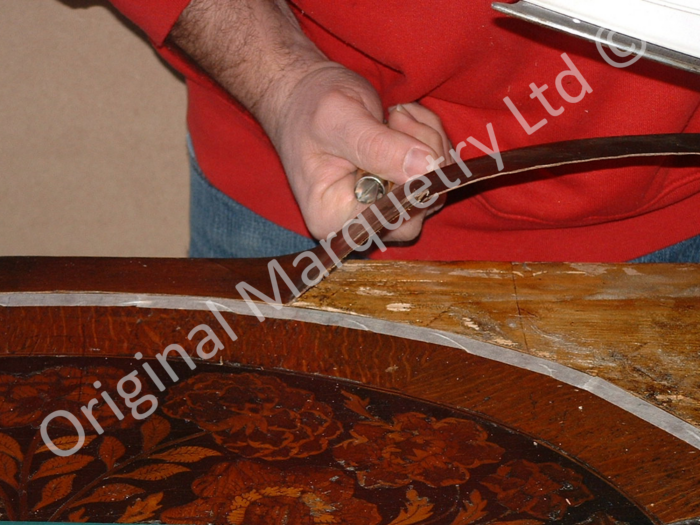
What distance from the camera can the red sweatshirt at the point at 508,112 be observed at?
73 centimetres

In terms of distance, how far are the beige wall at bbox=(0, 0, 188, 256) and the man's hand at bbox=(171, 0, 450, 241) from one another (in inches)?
19.8

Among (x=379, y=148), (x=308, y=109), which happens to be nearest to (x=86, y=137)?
(x=308, y=109)

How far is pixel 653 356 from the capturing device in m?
0.60

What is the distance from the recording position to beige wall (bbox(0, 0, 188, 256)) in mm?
1306

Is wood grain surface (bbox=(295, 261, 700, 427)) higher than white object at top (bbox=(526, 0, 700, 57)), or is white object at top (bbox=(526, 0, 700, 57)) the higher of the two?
white object at top (bbox=(526, 0, 700, 57))

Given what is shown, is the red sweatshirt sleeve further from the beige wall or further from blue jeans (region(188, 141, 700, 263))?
the beige wall

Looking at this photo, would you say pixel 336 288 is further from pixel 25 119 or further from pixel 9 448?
pixel 25 119

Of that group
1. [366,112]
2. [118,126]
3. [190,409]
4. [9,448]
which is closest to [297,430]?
[190,409]

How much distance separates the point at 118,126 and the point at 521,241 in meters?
0.84

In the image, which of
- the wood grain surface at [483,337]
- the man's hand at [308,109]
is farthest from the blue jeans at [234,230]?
the wood grain surface at [483,337]

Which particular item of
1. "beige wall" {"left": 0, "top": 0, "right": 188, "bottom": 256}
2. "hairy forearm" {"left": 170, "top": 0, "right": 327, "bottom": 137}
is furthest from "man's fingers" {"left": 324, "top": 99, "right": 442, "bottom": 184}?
"beige wall" {"left": 0, "top": 0, "right": 188, "bottom": 256}

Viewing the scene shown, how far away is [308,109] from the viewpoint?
777mm

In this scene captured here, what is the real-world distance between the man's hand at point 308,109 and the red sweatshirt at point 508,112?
0.10 ft

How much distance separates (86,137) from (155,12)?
673mm
